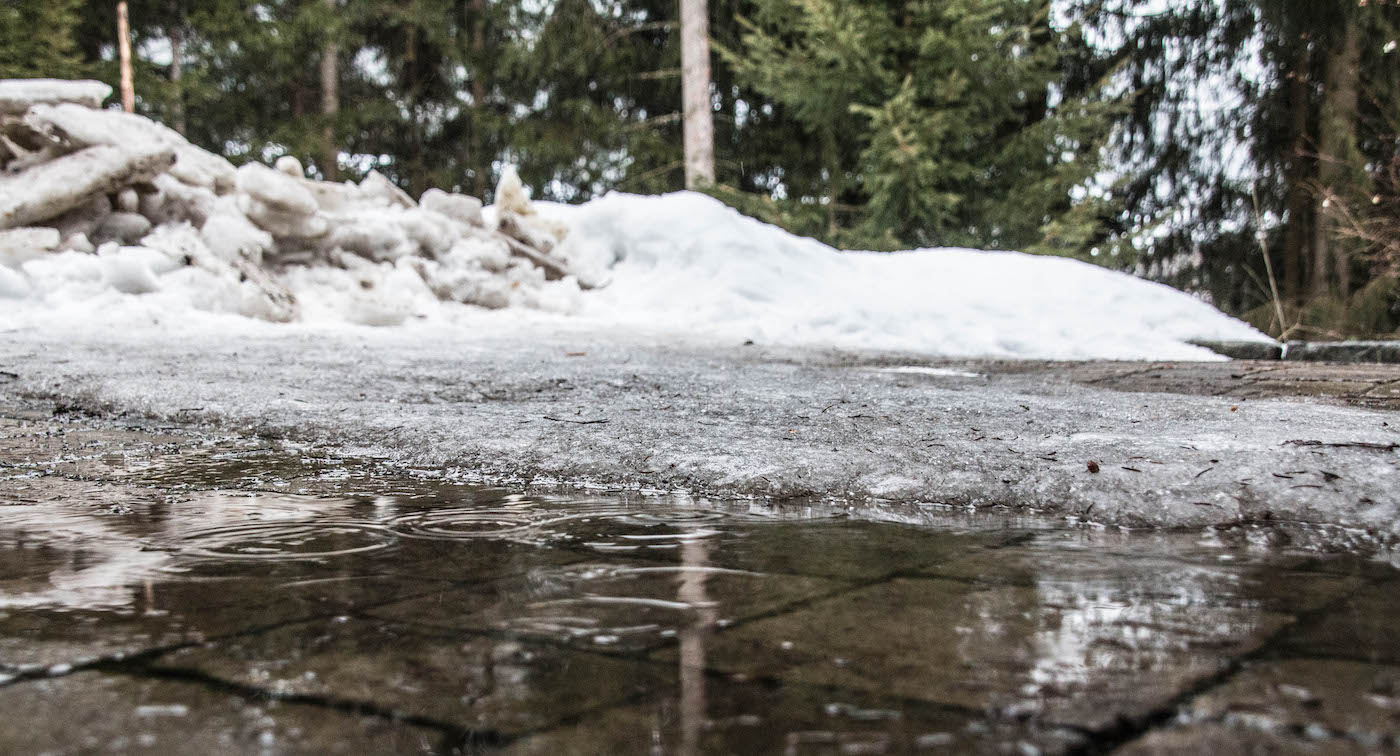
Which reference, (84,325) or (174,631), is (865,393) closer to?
(174,631)

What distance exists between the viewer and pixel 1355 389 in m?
3.68

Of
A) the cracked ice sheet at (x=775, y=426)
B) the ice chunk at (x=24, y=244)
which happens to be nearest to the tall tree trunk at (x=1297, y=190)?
the cracked ice sheet at (x=775, y=426)

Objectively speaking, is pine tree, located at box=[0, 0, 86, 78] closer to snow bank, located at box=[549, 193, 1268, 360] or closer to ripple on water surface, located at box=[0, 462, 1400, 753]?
snow bank, located at box=[549, 193, 1268, 360]

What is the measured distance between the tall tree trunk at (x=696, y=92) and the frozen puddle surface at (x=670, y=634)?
36.0ft

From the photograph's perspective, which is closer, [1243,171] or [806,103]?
[806,103]

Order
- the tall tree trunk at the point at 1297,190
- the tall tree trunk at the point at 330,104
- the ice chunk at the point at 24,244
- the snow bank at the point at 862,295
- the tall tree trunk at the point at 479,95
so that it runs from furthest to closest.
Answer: the tall tree trunk at the point at 479,95 < the tall tree trunk at the point at 330,104 < the tall tree trunk at the point at 1297,190 < the snow bank at the point at 862,295 < the ice chunk at the point at 24,244

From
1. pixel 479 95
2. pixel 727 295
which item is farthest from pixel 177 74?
pixel 727 295

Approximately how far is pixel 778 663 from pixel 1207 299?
1464 centimetres

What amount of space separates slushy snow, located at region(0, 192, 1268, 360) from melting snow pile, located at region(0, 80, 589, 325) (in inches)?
1.0

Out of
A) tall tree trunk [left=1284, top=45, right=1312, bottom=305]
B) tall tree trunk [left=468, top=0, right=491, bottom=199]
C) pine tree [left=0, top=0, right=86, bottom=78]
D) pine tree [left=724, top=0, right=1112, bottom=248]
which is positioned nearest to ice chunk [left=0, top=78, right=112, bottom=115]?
pine tree [left=724, top=0, right=1112, bottom=248]

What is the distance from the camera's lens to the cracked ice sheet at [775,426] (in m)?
2.01

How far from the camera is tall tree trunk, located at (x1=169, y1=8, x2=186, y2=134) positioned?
14102 mm

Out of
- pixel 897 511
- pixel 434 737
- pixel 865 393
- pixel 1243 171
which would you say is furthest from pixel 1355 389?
pixel 1243 171

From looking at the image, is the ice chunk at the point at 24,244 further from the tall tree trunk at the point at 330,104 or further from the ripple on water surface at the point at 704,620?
the tall tree trunk at the point at 330,104
